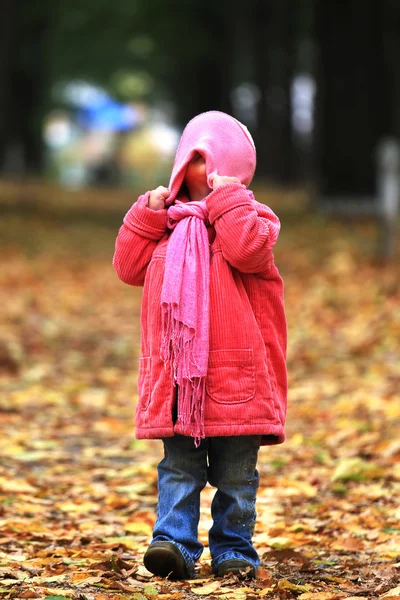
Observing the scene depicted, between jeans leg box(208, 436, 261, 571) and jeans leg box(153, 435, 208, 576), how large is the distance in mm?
60

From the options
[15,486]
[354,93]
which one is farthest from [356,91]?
[15,486]

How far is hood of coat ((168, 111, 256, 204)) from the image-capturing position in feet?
12.3

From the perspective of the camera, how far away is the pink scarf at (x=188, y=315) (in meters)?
3.55

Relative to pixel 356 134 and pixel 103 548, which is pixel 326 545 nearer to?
pixel 103 548

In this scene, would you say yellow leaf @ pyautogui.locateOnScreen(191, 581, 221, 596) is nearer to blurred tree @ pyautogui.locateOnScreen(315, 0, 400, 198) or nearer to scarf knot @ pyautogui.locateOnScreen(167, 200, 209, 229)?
scarf knot @ pyautogui.locateOnScreen(167, 200, 209, 229)

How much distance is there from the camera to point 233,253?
3.62 m

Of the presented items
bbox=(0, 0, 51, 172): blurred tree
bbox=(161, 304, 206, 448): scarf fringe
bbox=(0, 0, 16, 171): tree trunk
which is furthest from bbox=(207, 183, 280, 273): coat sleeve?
bbox=(0, 0, 51, 172): blurred tree

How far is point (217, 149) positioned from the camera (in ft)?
12.4

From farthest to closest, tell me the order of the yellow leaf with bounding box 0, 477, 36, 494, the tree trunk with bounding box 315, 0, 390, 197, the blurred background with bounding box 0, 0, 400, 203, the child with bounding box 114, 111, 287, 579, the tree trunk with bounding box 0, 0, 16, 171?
1. the tree trunk with bounding box 0, 0, 16, 171
2. the blurred background with bounding box 0, 0, 400, 203
3. the tree trunk with bounding box 315, 0, 390, 197
4. the yellow leaf with bounding box 0, 477, 36, 494
5. the child with bounding box 114, 111, 287, 579

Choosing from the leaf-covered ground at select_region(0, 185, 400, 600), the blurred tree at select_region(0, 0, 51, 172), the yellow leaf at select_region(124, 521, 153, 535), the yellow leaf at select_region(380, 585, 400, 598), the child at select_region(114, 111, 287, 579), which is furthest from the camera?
the blurred tree at select_region(0, 0, 51, 172)

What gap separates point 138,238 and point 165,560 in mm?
1024

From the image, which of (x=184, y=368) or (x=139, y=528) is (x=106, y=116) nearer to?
(x=139, y=528)

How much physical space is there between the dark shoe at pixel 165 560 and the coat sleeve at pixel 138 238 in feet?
2.86

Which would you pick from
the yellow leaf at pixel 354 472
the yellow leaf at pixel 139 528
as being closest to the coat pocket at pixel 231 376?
the yellow leaf at pixel 139 528
